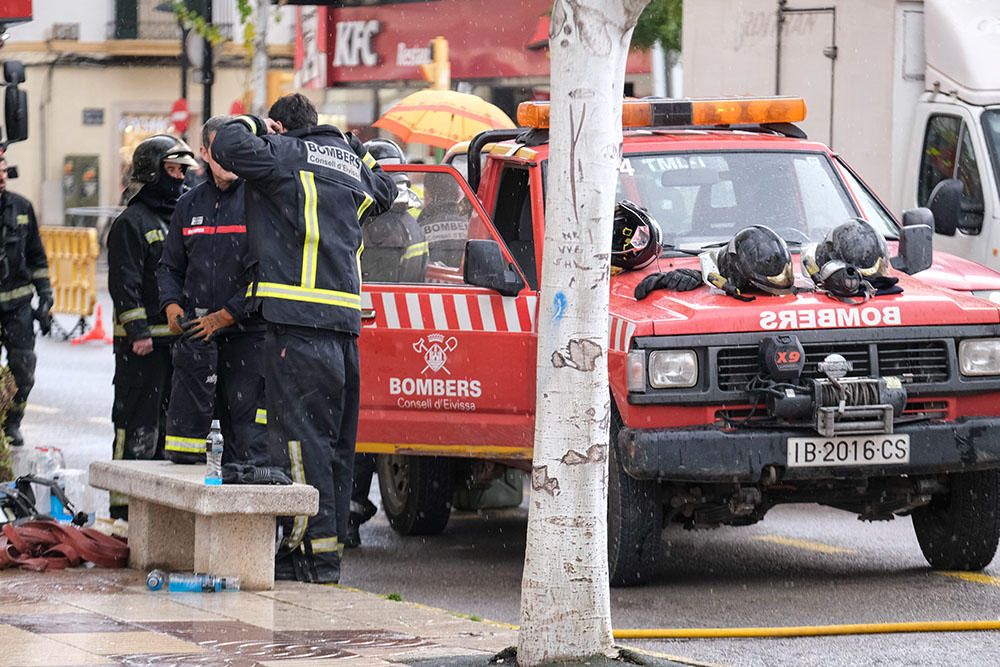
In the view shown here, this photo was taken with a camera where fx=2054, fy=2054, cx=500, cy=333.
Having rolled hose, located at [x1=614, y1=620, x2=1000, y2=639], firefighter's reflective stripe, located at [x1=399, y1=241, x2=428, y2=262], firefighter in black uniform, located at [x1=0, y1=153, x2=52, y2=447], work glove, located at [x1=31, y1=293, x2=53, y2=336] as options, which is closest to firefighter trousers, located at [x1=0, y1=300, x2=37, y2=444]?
firefighter in black uniform, located at [x1=0, y1=153, x2=52, y2=447]

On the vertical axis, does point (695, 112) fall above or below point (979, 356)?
above

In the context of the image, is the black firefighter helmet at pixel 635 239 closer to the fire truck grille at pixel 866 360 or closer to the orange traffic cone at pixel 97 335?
the fire truck grille at pixel 866 360

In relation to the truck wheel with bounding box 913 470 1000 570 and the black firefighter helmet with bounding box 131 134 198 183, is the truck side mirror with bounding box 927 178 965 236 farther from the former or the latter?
the black firefighter helmet with bounding box 131 134 198 183

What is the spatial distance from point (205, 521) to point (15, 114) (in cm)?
443

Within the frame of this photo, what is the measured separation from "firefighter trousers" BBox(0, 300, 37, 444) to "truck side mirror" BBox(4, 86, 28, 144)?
1.75 metres

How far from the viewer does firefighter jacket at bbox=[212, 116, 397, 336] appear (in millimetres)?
8250

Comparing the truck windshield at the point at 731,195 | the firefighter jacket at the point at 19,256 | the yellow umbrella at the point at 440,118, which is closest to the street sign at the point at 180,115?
the yellow umbrella at the point at 440,118

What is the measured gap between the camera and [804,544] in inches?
409

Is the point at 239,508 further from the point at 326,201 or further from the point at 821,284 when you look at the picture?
the point at 821,284

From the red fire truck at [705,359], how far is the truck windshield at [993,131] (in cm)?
232

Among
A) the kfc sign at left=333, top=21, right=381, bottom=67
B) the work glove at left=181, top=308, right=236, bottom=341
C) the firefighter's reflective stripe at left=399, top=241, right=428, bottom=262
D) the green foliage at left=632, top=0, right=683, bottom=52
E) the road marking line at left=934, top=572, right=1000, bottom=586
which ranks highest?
the kfc sign at left=333, top=21, right=381, bottom=67

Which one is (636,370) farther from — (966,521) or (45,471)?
(45,471)

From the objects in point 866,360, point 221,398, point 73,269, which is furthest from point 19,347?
point 73,269

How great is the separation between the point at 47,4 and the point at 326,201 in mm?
41949
